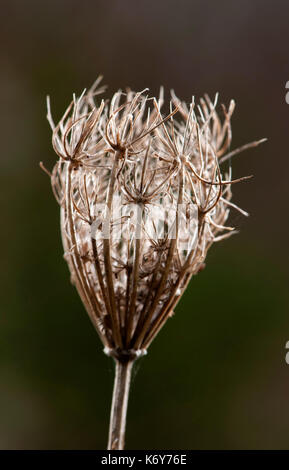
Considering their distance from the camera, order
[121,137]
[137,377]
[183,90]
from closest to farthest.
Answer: [121,137] < [137,377] < [183,90]

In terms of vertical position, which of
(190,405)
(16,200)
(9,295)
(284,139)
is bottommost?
(190,405)

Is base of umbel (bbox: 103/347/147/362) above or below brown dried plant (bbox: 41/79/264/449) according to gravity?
below

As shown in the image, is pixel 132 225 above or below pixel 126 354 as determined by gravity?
above

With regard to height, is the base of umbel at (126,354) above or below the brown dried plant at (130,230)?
below

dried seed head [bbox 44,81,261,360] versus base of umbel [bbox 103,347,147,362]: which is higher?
dried seed head [bbox 44,81,261,360]

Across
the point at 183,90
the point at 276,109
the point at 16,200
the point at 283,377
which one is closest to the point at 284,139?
the point at 276,109

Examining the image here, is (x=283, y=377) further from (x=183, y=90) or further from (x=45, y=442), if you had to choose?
(x=183, y=90)

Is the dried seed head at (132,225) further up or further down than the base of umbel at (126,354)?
further up

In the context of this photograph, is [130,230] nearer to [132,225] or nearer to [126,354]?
[132,225]

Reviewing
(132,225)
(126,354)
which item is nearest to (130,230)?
(132,225)

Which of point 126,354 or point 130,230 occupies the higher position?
point 130,230

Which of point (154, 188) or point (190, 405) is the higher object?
point (154, 188)
